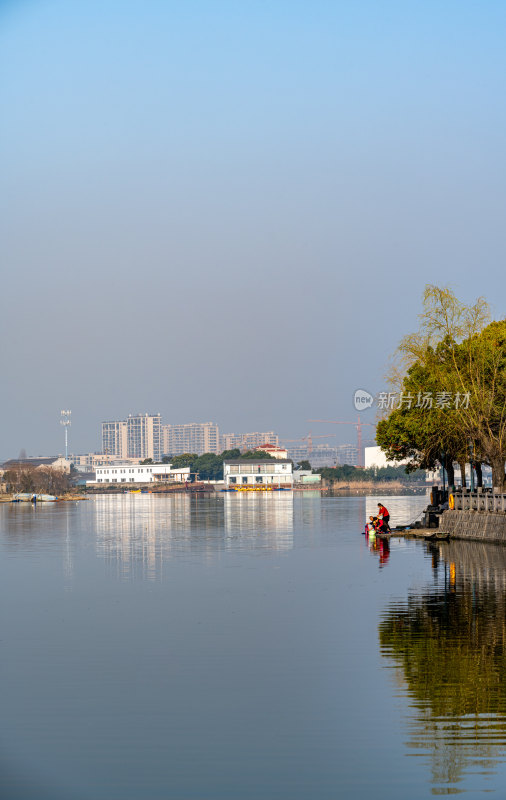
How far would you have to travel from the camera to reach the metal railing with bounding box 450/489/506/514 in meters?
35.3

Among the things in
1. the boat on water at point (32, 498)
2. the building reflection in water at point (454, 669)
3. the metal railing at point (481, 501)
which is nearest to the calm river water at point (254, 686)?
the building reflection in water at point (454, 669)

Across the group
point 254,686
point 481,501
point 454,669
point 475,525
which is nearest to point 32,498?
point 481,501

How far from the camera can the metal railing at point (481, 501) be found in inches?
1391

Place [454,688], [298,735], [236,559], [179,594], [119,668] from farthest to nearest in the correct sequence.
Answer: [236,559] → [179,594] → [119,668] → [454,688] → [298,735]

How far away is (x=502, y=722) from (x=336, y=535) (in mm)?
35804

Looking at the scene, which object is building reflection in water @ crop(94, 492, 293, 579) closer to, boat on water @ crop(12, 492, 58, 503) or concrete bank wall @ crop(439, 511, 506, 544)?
concrete bank wall @ crop(439, 511, 506, 544)

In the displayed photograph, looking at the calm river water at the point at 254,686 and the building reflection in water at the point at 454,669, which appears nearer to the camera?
the calm river water at the point at 254,686

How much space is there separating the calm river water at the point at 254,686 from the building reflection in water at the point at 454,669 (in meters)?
0.03

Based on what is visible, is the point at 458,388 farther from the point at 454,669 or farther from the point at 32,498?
the point at 32,498

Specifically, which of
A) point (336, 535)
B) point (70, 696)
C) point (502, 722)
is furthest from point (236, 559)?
point (502, 722)

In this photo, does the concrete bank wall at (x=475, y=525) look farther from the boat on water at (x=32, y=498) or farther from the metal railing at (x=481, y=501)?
the boat on water at (x=32, y=498)

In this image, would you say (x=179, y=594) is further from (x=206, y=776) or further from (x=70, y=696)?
(x=206, y=776)

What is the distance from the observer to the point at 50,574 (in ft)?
95.7

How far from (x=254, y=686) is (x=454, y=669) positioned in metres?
2.95
